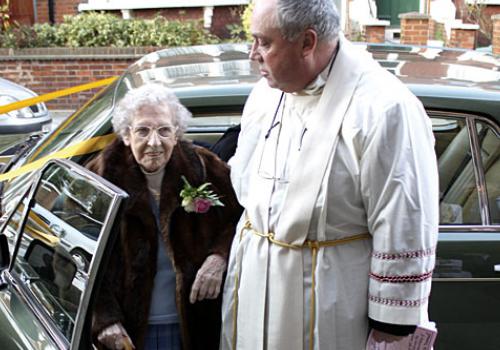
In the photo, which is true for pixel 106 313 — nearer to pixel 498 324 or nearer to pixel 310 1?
pixel 310 1

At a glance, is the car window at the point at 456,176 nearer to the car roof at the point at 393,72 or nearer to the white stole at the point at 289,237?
the car roof at the point at 393,72

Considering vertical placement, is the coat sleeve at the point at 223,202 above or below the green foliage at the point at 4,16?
below

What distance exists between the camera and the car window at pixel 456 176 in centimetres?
364

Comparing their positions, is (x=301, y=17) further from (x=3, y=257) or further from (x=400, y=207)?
(x=3, y=257)

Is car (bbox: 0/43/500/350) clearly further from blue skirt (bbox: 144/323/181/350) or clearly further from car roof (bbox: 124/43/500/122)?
blue skirt (bbox: 144/323/181/350)

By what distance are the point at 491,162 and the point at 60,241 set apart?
2046 mm

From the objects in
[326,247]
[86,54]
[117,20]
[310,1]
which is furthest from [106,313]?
[117,20]

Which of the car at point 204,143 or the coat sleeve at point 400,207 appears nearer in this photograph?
the coat sleeve at point 400,207

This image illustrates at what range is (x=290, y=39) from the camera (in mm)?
2404

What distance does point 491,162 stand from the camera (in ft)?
12.0

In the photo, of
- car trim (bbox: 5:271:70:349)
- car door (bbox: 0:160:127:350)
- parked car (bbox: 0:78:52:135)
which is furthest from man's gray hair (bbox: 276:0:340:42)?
parked car (bbox: 0:78:52:135)

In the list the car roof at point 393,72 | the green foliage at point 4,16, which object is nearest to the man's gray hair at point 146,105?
the car roof at point 393,72

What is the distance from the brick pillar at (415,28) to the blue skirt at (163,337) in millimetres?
9218

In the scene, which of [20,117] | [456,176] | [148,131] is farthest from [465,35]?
[148,131]
